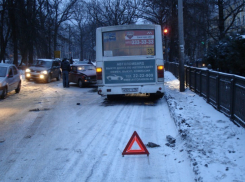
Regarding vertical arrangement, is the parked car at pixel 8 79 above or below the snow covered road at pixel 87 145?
above

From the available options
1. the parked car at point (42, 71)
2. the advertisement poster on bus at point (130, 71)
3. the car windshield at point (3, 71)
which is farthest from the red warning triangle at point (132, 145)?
the parked car at point (42, 71)

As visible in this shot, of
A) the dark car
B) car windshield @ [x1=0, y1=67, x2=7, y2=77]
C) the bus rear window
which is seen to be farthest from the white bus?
the dark car

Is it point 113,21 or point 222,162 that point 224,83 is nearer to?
point 222,162

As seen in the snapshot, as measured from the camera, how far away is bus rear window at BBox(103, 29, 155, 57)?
12555mm

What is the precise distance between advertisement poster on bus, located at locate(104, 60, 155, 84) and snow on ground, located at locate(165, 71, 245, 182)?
3.10 m

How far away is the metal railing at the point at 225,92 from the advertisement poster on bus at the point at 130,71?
207 cm

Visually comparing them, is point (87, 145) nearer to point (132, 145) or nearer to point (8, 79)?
point (132, 145)

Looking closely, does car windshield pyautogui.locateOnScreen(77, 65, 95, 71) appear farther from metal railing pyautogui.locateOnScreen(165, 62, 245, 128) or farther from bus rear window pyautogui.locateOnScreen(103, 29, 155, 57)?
metal railing pyautogui.locateOnScreen(165, 62, 245, 128)

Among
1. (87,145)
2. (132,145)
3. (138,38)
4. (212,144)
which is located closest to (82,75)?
(138,38)

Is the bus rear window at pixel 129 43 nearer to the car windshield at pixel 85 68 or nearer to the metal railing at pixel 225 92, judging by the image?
the metal railing at pixel 225 92

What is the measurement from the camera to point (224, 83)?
348 inches

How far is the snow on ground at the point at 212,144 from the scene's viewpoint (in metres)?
4.75

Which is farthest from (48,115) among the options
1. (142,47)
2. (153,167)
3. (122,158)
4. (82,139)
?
(153,167)

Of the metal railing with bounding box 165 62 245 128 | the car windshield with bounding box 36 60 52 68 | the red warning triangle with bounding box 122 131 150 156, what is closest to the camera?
the red warning triangle with bounding box 122 131 150 156
